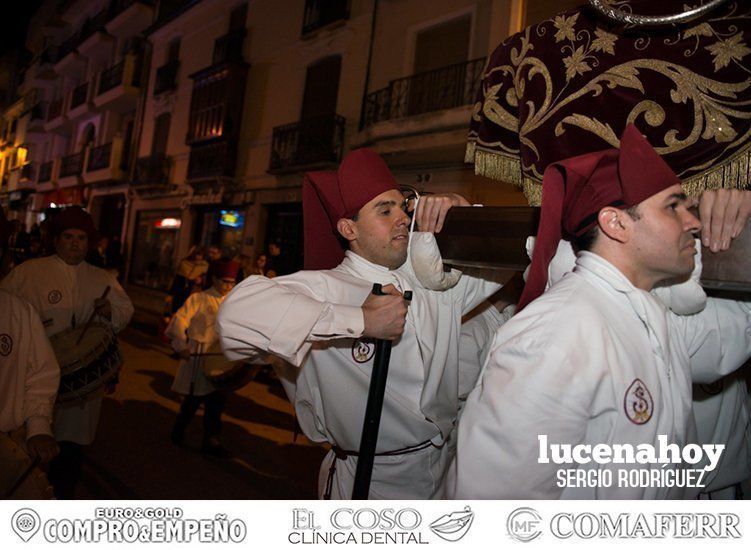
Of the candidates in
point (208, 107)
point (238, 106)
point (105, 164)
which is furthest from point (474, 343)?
point (105, 164)

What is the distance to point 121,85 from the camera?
16531 millimetres

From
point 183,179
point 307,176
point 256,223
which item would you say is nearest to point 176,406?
point 307,176

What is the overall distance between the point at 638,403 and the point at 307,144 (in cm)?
1001

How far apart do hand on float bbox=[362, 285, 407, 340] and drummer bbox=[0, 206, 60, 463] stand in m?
1.65

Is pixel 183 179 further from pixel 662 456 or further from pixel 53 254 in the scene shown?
pixel 662 456

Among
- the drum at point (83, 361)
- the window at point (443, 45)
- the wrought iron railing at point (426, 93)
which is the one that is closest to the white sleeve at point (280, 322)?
the drum at point (83, 361)

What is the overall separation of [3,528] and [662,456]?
5.94 ft

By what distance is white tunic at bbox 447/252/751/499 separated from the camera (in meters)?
1.11

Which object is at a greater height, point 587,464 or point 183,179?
point 183,179

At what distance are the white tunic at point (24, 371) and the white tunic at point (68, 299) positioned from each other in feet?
A: 2.94

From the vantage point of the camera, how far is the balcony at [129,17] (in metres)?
16.2

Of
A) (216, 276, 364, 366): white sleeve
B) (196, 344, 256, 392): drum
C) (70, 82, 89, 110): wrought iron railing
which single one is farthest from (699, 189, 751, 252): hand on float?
(70, 82, 89, 110): wrought iron railing

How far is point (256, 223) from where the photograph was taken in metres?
11.8

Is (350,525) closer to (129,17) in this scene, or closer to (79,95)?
(129,17)
